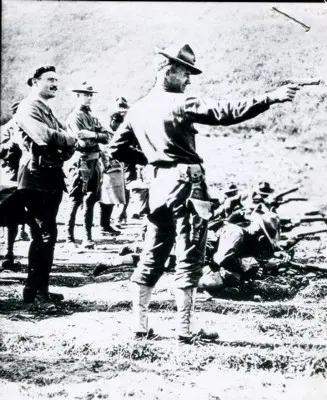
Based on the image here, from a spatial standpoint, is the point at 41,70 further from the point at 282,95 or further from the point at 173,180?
the point at 282,95

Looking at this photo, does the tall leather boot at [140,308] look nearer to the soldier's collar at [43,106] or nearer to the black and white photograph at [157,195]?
the black and white photograph at [157,195]

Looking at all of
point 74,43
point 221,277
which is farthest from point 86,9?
point 221,277

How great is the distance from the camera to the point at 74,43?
4.52 meters

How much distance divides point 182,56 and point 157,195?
1.01 metres

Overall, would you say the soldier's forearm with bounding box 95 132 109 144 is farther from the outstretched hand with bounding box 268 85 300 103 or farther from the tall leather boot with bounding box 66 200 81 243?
the outstretched hand with bounding box 268 85 300 103

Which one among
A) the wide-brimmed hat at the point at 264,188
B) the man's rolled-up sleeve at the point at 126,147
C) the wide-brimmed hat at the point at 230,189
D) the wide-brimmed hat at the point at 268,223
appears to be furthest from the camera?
the wide-brimmed hat at the point at 268,223

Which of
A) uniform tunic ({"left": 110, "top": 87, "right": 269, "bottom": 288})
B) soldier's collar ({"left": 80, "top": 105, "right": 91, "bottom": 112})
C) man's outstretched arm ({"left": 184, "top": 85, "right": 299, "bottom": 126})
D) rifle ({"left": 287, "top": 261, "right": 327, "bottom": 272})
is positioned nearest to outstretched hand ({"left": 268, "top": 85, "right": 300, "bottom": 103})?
man's outstretched arm ({"left": 184, "top": 85, "right": 299, "bottom": 126})

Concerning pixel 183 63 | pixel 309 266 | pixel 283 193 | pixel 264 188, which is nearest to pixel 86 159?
pixel 183 63

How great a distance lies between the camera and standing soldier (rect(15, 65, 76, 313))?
4311mm

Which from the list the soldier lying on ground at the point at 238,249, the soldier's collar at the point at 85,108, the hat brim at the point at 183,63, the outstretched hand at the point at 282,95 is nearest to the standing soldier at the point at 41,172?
the soldier's collar at the point at 85,108

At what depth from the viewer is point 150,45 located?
4605mm

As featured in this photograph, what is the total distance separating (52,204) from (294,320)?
2.11m

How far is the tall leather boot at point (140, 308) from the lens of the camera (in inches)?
164

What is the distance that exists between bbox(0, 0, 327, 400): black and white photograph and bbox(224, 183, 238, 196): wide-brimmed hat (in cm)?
2
